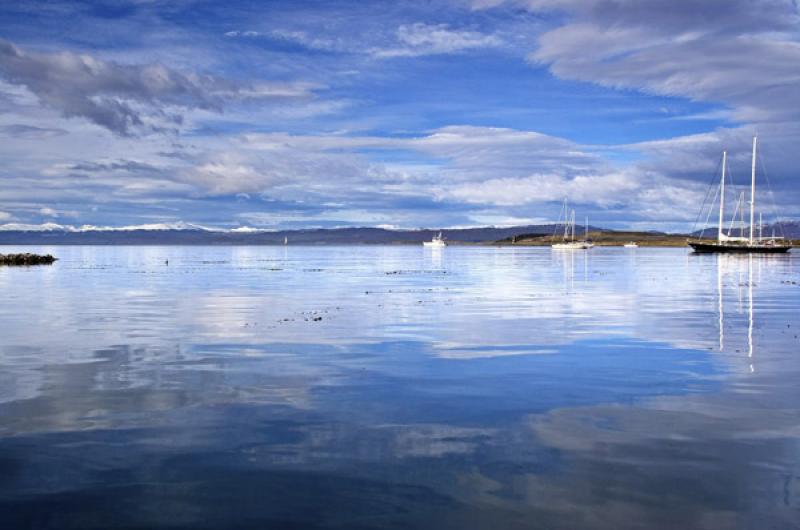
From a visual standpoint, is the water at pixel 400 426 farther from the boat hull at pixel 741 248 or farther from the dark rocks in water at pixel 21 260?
the boat hull at pixel 741 248

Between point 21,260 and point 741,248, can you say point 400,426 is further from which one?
point 741,248

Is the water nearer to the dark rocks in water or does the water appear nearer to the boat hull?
the dark rocks in water

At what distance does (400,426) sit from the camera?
1438cm

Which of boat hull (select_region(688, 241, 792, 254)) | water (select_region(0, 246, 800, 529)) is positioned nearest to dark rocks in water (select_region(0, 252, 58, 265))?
water (select_region(0, 246, 800, 529))

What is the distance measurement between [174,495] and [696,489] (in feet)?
23.6

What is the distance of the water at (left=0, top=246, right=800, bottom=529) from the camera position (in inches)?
398

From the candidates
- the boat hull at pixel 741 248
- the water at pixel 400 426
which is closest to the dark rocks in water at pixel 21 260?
the water at pixel 400 426

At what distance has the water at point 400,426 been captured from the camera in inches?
398

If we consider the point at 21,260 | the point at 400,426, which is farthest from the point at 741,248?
the point at 400,426

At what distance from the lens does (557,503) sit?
10.2 metres

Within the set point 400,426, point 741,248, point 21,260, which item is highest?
point 741,248

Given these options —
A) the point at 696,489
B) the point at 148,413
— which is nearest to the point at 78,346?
the point at 148,413

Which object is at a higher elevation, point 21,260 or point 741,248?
point 741,248

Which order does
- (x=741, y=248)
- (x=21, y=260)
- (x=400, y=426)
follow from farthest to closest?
(x=741, y=248) < (x=21, y=260) < (x=400, y=426)
